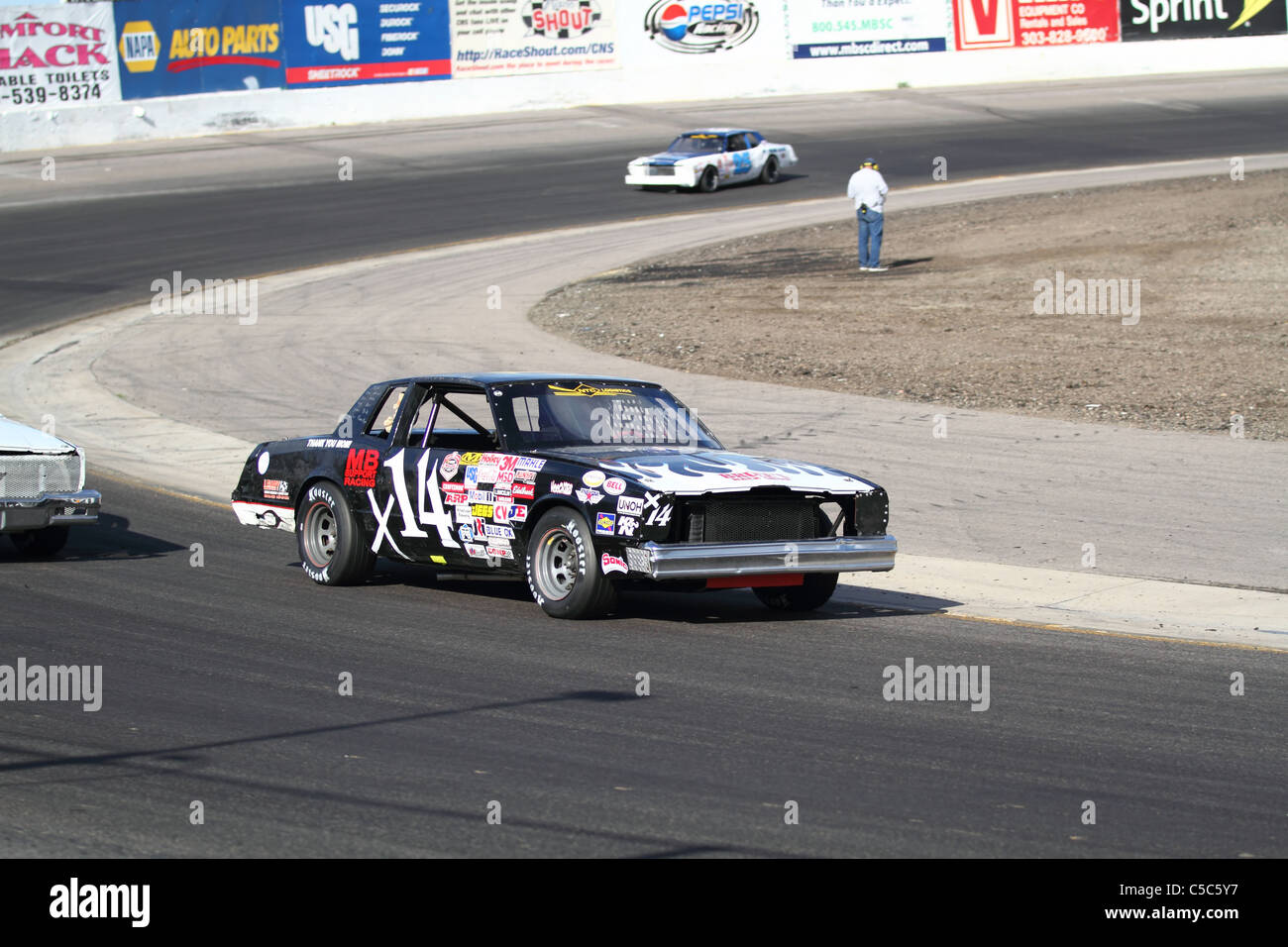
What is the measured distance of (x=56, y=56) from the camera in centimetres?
4169

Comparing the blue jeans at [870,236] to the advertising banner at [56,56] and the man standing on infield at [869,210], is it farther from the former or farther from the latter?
the advertising banner at [56,56]

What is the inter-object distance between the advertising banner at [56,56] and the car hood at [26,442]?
105 feet

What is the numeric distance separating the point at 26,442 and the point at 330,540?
2.49 meters

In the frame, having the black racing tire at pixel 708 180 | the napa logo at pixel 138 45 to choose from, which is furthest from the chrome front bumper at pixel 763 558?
the napa logo at pixel 138 45

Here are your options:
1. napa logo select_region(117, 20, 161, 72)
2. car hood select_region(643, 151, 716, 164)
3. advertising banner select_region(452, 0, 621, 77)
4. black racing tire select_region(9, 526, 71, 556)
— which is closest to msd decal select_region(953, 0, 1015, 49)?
→ advertising banner select_region(452, 0, 621, 77)

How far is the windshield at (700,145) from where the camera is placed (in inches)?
1507

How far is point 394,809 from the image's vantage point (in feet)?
20.4

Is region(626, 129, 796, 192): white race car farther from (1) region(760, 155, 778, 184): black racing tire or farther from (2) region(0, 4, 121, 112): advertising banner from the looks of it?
(2) region(0, 4, 121, 112): advertising banner

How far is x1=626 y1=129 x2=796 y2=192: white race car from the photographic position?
123ft

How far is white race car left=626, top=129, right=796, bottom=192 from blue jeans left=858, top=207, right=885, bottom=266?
10.2 metres

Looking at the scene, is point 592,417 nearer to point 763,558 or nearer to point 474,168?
point 763,558

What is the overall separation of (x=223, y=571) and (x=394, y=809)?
6070mm
